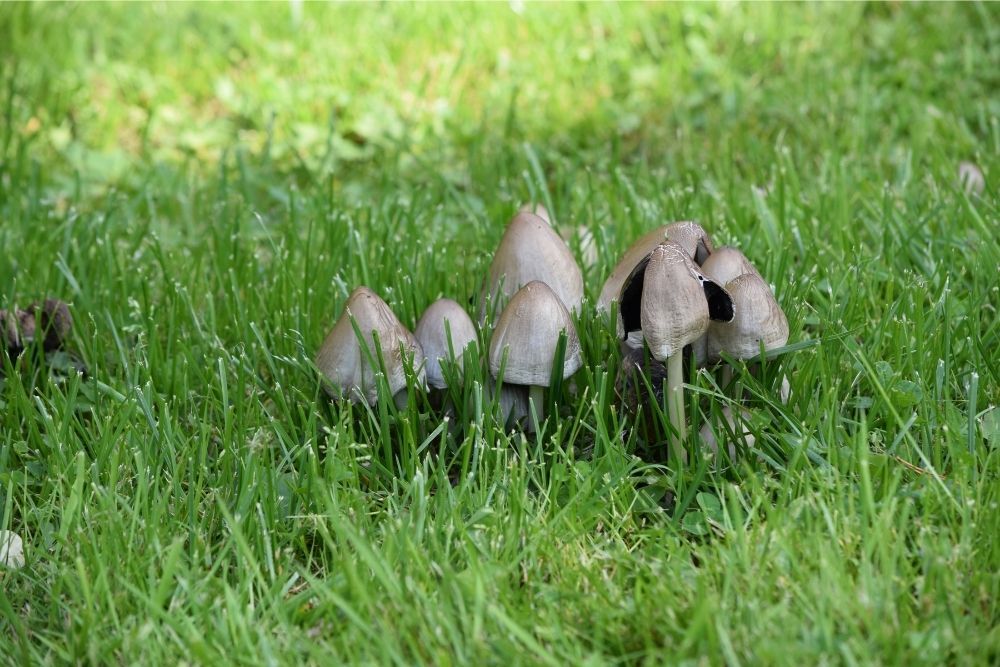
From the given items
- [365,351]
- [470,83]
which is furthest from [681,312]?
[470,83]

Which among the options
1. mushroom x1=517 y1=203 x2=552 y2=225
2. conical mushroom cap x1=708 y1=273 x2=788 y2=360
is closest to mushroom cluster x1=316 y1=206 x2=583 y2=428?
conical mushroom cap x1=708 y1=273 x2=788 y2=360

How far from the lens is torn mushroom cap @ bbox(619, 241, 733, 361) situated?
1.92 meters

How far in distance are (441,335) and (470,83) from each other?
268cm

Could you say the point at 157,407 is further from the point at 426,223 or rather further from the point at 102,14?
the point at 102,14

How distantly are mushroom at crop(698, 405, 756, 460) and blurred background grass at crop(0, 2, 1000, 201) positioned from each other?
5.93 ft

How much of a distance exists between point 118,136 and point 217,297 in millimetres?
1861

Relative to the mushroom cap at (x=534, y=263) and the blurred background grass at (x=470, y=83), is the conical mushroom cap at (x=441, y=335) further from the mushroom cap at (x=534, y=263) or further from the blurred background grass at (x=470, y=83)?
the blurred background grass at (x=470, y=83)

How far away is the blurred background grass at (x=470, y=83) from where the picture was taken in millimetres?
4203

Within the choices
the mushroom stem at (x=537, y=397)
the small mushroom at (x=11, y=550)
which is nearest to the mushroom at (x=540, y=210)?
the mushroom stem at (x=537, y=397)

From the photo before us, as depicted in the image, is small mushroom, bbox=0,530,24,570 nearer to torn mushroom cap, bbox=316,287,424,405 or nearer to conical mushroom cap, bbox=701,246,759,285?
torn mushroom cap, bbox=316,287,424,405

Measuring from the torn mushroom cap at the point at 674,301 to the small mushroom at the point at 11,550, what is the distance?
1241mm

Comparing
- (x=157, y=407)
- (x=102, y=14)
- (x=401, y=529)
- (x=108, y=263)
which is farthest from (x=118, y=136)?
(x=401, y=529)

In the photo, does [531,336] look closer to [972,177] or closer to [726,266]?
[726,266]

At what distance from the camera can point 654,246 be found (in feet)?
7.16
